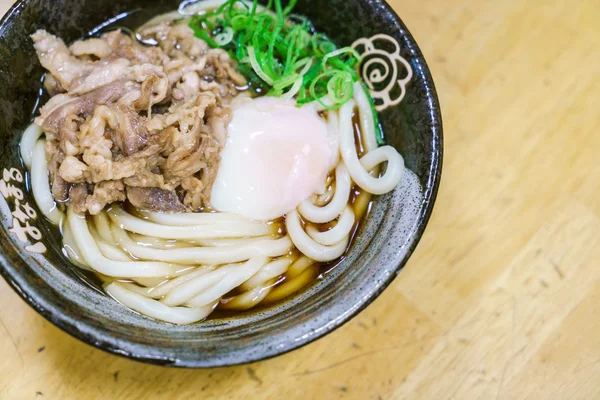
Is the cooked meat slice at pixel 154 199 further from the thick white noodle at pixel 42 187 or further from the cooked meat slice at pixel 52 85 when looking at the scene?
the cooked meat slice at pixel 52 85

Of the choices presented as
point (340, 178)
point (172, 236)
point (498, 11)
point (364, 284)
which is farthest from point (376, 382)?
point (498, 11)

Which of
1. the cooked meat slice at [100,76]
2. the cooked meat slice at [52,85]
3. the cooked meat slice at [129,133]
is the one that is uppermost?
the cooked meat slice at [100,76]

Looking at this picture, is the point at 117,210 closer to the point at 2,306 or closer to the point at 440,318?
the point at 2,306

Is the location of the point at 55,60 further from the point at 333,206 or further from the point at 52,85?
the point at 333,206

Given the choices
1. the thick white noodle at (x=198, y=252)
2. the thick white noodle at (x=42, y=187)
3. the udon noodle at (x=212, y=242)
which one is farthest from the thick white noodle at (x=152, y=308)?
the thick white noodle at (x=42, y=187)

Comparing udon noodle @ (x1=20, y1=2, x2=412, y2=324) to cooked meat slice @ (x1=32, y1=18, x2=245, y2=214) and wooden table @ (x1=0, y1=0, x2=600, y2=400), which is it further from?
wooden table @ (x1=0, y1=0, x2=600, y2=400)
